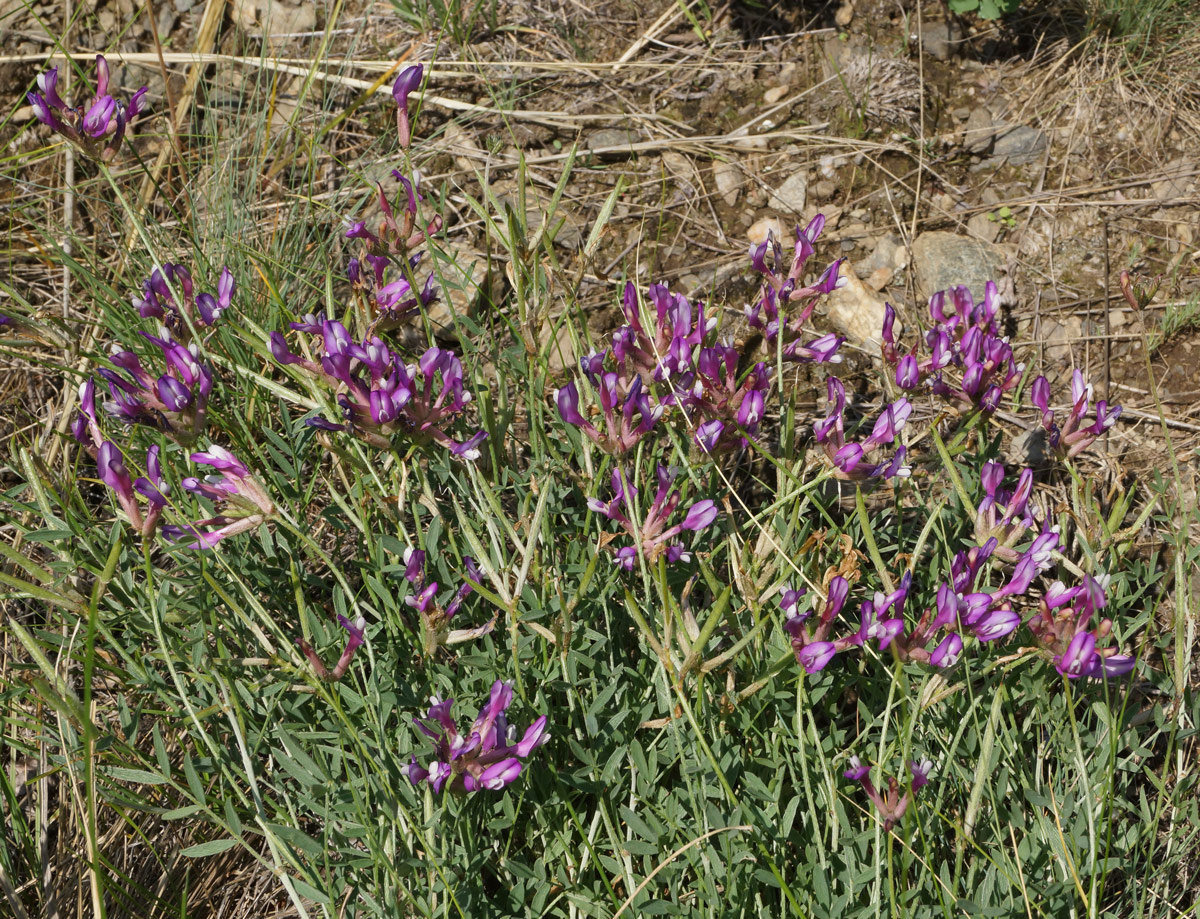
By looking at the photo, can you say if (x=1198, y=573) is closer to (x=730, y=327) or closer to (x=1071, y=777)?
(x=1071, y=777)

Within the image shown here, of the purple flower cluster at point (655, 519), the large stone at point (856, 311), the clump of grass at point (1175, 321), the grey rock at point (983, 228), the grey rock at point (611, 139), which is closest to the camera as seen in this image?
the purple flower cluster at point (655, 519)

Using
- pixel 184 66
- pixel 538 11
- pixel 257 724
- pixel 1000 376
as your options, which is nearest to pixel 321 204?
pixel 184 66

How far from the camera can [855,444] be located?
208 cm

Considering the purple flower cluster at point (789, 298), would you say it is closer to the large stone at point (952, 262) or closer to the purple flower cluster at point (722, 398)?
the purple flower cluster at point (722, 398)

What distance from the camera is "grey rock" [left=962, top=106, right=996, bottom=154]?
3.58 m

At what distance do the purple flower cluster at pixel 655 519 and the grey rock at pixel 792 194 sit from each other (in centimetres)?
174

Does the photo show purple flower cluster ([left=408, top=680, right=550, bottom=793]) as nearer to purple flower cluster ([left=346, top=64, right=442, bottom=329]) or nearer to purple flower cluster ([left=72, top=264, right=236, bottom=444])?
purple flower cluster ([left=72, top=264, right=236, bottom=444])

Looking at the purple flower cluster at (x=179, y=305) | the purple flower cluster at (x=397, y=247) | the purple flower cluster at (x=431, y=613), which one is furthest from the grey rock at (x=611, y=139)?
the purple flower cluster at (x=431, y=613)

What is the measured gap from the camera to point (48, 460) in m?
2.88

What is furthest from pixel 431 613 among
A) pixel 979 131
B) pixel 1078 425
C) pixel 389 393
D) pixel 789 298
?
pixel 979 131

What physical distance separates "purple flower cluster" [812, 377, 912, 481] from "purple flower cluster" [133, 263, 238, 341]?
144cm

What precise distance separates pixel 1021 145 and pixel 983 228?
0.39m

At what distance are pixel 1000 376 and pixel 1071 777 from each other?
2.99ft

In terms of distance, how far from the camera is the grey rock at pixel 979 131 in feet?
11.8
